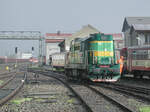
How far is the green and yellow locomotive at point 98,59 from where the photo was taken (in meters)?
16.4

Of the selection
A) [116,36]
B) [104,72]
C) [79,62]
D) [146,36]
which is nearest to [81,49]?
[79,62]

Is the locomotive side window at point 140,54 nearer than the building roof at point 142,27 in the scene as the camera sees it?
Yes

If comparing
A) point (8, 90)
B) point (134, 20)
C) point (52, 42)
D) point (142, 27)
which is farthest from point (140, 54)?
point (52, 42)

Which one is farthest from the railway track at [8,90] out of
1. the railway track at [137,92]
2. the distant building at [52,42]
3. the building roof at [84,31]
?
the distant building at [52,42]

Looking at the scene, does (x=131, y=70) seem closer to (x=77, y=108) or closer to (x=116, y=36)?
(x=77, y=108)

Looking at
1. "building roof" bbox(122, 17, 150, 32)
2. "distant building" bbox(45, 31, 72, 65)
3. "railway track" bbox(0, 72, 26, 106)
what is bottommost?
"railway track" bbox(0, 72, 26, 106)

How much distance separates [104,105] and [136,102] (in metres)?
1.57

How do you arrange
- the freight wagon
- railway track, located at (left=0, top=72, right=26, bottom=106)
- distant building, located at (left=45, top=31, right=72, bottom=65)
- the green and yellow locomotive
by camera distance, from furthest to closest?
distant building, located at (left=45, top=31, right=72, bottom=65) → the freight wagon → the green and yellow locomotive → railway track, located at (left=0, top=72, right=26, bottom=106)

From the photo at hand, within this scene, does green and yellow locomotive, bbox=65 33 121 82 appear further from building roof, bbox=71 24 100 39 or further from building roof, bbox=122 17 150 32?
building roof, bbox=71 24 100 39

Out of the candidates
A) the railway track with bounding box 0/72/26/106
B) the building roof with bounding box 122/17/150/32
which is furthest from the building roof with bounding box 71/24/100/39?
the railway track with bounding box 0/72/26/106

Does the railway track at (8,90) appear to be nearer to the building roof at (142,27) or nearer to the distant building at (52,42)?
the building roof at (142,27)

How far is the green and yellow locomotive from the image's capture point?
1636cm

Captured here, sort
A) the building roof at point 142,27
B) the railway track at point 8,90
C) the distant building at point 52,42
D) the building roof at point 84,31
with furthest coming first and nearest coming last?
the distant building at point 52,42 < the building roof at point 84,31 < the building roof at point 142,27 < the railway track at point 8,90

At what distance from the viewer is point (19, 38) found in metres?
62.1
